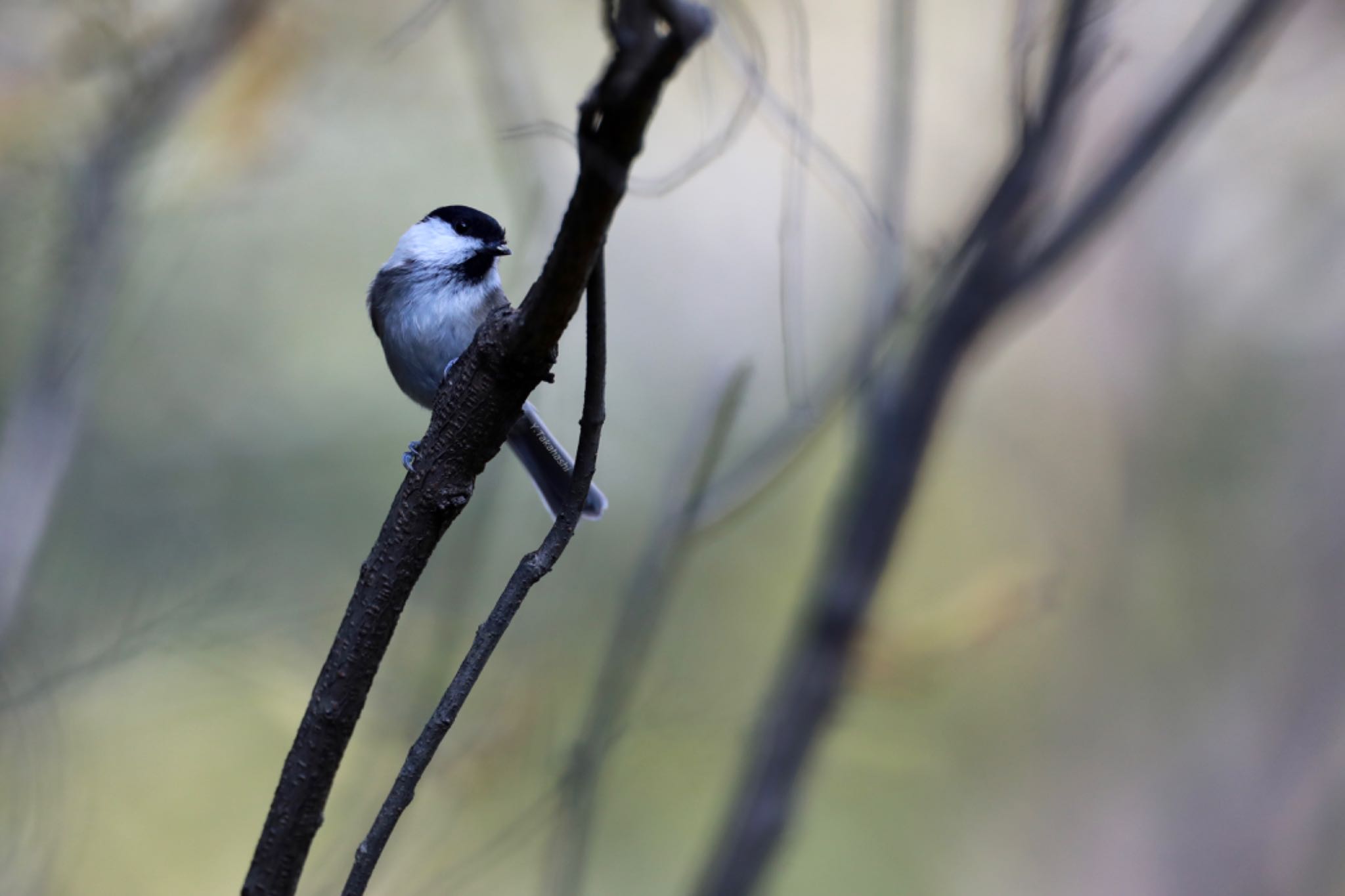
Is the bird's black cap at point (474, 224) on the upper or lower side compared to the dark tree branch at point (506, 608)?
upper

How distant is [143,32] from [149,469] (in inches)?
60.9

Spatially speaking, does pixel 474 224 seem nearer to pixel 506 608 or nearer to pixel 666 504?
pixel 666 504

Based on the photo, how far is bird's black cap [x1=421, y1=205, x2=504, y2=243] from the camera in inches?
103

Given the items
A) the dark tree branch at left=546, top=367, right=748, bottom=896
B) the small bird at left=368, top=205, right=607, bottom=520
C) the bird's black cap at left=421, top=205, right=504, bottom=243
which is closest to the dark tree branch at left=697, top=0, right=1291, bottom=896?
the dark tree branch at left=546, top=367, right=748, bottom=896

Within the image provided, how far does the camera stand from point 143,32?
2961 mm

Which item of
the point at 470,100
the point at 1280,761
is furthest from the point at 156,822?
the point at 1280,761

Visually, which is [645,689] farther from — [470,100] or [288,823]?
[470,100]

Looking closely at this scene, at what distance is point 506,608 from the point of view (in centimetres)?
124

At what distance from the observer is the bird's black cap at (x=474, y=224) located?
8.61ft

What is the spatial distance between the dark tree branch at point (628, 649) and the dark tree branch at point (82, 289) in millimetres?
1766

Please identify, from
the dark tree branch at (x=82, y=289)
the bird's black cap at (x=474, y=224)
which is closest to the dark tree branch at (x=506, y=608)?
the bird's black cap at (x=474, y=224)

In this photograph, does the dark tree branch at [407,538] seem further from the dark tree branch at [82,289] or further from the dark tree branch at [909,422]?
the dark tree branch at [82,289]

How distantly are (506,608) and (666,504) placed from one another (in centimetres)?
92

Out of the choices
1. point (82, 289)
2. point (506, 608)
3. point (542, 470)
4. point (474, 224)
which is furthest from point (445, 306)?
point (506, 608)
